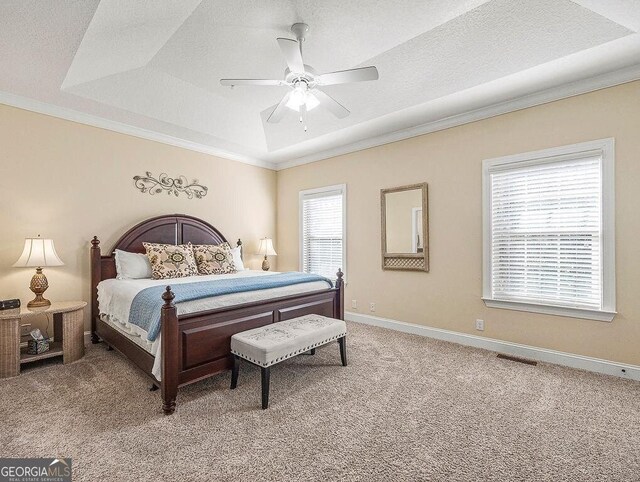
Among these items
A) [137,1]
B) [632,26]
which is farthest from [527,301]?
[137,1]

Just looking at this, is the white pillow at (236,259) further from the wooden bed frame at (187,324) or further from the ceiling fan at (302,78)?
the ceiling fan at (302,78)

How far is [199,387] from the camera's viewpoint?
258 centimetres

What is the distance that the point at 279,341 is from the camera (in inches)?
95.6

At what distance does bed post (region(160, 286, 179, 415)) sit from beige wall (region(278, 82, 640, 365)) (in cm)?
296

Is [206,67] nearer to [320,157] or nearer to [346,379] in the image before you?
[320,157]

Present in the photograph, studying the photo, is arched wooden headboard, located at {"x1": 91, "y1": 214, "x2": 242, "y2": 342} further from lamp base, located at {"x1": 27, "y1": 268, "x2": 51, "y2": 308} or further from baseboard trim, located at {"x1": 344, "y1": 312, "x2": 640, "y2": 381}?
baseboard trim, located at {"x1": 344, "y1": 312, "x2": 640, "y2": 381}

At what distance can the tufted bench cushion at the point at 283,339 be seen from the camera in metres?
2.32

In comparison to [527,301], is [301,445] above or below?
below

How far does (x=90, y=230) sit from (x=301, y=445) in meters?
3.55

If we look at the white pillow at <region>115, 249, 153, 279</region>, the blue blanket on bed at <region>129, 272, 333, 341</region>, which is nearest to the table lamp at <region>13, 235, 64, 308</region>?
the white pillow at <region>115, 249, 153, 279</region>

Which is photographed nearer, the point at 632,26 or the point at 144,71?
the point at 632,26

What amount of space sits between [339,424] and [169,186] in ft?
12.7

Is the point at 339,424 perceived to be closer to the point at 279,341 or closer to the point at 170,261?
the point at 279,341

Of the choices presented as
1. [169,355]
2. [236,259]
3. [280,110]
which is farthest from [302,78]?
[236,259]
